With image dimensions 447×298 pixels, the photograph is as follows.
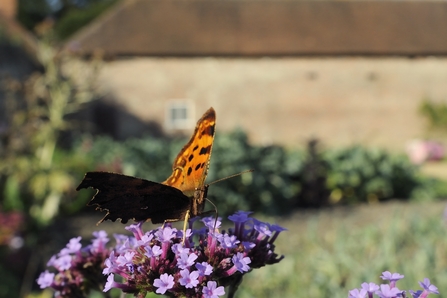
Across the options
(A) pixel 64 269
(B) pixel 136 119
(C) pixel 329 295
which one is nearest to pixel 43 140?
(C) pixel 329 295

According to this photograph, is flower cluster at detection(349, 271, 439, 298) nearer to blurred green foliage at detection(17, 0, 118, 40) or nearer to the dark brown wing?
the dark brown wing

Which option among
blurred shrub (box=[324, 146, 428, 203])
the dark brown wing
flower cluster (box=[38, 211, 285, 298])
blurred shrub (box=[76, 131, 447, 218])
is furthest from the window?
flower cluster (box=[38, 211, 285, 298])

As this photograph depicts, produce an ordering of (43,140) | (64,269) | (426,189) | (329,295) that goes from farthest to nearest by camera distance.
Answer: (426,189) < (43,140) < (329,295) < (64,269)

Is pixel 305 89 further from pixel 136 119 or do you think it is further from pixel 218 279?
pixel 218 279

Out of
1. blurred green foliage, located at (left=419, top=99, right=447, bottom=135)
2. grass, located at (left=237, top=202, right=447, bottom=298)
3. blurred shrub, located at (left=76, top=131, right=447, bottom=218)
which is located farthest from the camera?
blurred green foliage, located at (left=419, top=99, right=447, bottom=135)

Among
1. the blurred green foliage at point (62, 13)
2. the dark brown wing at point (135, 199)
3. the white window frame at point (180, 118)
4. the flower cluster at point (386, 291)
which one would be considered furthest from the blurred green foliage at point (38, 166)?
the blurred green foliage at point (62, 13)

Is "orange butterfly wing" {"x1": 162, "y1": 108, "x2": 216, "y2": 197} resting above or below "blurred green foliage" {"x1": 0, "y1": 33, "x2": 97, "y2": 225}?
above

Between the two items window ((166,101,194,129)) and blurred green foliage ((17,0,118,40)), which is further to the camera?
blurred green foliage ((17,0,118,40))

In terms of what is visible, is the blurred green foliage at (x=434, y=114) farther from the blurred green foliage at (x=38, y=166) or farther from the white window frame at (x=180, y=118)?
the blurred green foliage at (x=38, y=166)
